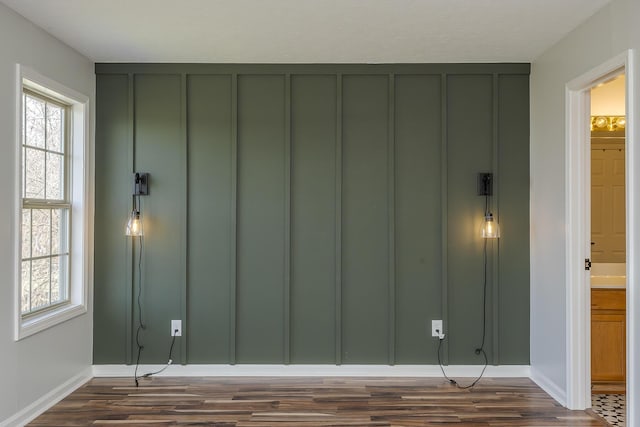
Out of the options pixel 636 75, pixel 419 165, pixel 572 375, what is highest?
pixel 636 75

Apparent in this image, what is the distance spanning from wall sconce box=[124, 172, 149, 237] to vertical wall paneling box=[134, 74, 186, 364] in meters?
0.05

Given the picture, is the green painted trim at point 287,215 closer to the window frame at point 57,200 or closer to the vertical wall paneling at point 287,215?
the vertical wall paneling at point 287,215

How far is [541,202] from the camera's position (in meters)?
3.77

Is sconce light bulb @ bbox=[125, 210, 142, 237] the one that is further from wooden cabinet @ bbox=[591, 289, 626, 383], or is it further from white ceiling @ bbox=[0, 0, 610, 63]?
wooden cabinet @ bbox=[591, 289, 626, 383]

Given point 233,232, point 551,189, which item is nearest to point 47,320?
point 233,232

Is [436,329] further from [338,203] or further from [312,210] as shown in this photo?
[312,210]

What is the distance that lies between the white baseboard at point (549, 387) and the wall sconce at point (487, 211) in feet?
3.94

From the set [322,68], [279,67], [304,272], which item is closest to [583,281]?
[304,272]

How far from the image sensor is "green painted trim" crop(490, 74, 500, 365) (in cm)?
394

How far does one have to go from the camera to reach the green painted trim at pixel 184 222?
3924 millimetres

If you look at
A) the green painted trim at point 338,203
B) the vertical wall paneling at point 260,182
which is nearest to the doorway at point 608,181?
the green painted trim at point 338,203

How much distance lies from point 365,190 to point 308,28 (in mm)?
1438

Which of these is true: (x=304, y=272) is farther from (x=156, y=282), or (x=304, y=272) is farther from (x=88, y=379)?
(x=88, y=379)

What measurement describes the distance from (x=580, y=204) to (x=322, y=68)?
2.32m
